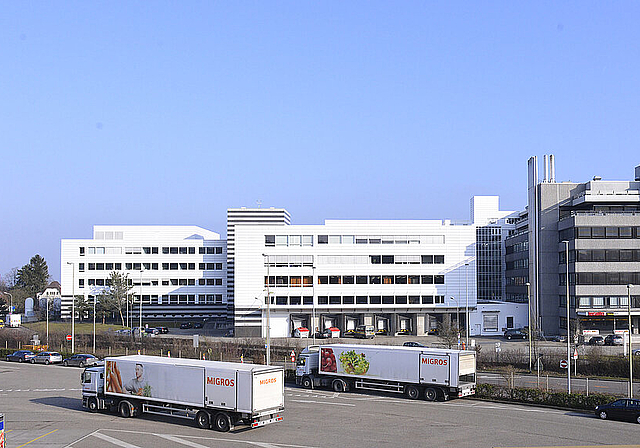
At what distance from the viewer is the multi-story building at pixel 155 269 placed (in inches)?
4641

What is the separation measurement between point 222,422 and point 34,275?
484 feet

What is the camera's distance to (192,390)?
3216 centimetres

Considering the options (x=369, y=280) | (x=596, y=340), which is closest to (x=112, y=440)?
(x=369, y=280)

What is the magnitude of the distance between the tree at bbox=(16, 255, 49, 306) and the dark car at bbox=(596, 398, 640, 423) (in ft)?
490

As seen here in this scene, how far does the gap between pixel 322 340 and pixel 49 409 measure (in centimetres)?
4809

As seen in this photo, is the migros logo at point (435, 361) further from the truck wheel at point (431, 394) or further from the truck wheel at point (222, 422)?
the truck wheel at point (222, 422)

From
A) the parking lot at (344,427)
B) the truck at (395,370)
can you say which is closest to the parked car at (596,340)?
the truck at (395,370)

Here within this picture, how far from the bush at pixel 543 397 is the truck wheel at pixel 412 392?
12.8 feet

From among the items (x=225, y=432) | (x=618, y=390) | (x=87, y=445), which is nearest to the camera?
(x=87, y=445)

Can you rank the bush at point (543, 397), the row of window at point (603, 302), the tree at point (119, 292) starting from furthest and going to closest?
1. the tree at point (119, 292)
2. the row of window at point (603, 302)
3. the bush at point (543, 397)

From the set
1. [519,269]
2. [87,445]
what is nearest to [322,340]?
[519,269]

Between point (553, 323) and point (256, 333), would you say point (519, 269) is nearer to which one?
point (553, 323)

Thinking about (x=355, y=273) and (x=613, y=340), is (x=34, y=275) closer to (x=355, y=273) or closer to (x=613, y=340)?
(x=355, y=273)

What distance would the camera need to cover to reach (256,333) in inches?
3551
